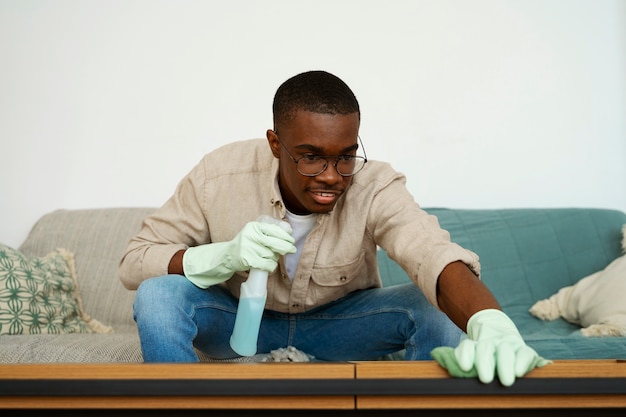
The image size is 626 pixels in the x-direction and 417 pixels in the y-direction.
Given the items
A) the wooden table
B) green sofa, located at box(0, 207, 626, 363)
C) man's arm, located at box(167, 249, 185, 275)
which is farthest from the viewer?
green sofa, located at box(0, 207, 626, 363)

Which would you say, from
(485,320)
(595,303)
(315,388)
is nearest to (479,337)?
(485,320)

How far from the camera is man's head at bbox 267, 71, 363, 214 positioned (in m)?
1.62

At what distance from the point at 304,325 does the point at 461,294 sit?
0.57 meters

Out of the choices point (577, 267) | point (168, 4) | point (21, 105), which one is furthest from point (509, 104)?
point (21, 105)

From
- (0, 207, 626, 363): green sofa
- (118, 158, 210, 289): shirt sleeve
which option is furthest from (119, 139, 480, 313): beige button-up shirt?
(0, 207, 626, 363): green sofa

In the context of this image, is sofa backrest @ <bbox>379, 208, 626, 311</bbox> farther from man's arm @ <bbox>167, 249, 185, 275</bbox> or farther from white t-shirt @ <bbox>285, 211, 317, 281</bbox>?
man's arm @ <bbox>167, 249, 185, 275</bbox>

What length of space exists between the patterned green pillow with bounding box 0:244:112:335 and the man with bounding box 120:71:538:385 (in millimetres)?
691

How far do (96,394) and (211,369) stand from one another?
0.16 m

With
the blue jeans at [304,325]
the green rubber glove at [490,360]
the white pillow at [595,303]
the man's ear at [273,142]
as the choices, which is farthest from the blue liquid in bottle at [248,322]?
the white pillow at [595,303]

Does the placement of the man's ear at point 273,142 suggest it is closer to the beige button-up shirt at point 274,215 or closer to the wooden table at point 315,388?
the beige button-up shirt at point 274,215

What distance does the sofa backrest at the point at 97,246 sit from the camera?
2621 millimetres

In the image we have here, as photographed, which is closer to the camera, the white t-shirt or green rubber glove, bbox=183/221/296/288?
green rubber glove, bbox=183/221/296/288

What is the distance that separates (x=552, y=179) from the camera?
2943 millimetres

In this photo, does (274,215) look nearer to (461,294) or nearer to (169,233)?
(169,233)
